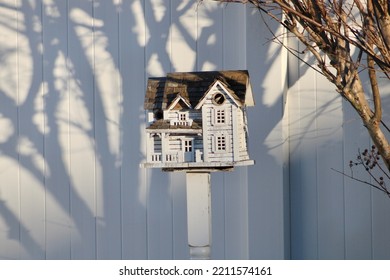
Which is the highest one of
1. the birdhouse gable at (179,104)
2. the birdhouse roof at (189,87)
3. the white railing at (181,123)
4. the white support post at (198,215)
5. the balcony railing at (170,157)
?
the birdhouse roof at (189,87)

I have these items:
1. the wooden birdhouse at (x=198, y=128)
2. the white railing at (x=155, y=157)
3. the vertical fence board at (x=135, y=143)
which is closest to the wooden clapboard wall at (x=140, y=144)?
the vertical fence board at (x=135, y=143)

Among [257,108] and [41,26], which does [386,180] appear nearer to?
[257,108]

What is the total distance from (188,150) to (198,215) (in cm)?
34

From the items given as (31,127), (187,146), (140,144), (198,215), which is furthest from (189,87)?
(31,127)

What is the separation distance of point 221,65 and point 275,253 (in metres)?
1.12

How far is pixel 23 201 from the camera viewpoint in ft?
16.1

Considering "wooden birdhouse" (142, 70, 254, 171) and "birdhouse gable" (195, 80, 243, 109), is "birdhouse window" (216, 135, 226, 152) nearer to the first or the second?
"wooden birdhouse" (142, 70, 254, 171)

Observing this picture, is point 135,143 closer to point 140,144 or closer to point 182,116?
point 140,144

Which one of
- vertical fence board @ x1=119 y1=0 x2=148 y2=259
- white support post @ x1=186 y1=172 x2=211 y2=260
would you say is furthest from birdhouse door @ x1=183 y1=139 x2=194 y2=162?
vertical fence board @ x1=119 y1=0 x2=148 y2=259

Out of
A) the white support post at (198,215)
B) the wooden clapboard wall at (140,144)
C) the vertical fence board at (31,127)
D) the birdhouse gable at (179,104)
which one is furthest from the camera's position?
A: the vertical fence board at (31,127)

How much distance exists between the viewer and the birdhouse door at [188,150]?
378cm

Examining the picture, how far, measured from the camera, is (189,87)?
3836mm

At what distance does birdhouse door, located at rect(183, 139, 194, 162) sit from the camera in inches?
149

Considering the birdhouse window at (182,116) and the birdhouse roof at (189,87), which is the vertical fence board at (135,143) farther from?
the birdhouse window at (182,116)
